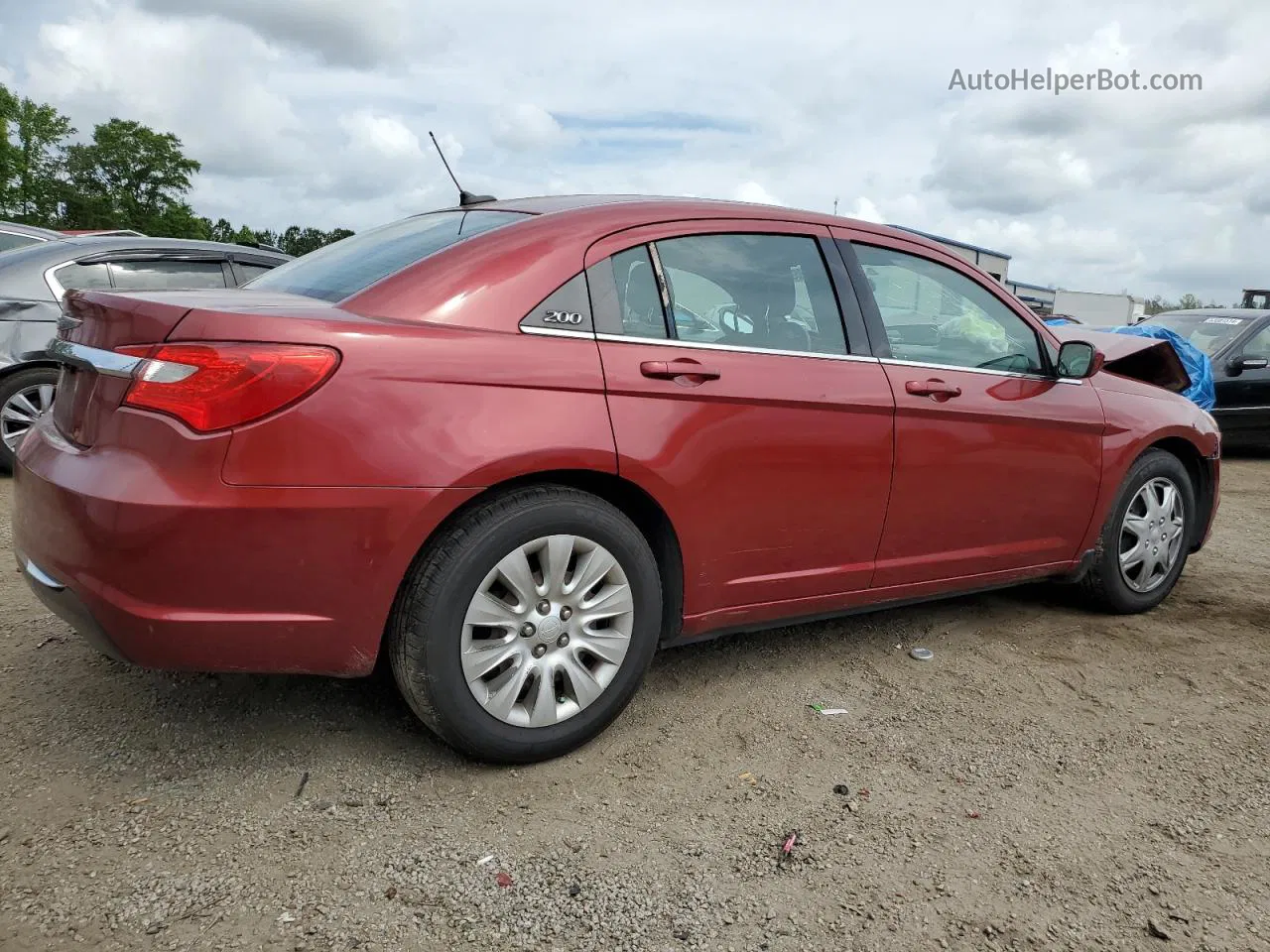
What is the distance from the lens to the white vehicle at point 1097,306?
121 feet

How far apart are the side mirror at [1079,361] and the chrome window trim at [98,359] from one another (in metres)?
3.27

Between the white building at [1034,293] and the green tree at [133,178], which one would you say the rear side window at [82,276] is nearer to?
the white building at [1034,293]

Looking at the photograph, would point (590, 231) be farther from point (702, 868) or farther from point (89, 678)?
point (89, 678)

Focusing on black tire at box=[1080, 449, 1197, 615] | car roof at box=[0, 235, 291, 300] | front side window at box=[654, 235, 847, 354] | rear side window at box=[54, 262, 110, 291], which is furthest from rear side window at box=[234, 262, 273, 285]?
black tire at box=[1080, 449, 1197, 615]

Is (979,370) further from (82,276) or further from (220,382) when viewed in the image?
(82,276)

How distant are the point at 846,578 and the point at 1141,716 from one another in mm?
1056

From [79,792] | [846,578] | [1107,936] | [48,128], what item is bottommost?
[1107,936]

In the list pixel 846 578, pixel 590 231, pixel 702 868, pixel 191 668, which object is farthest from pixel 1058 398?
pixel 191 668

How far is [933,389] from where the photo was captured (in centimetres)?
353

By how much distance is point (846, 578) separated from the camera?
3.47 m

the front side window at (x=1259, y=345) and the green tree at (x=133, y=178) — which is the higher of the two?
the green tree at (x=133, y=178)

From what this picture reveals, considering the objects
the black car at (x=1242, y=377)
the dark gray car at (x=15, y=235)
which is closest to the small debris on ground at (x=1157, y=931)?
the black car at (x=1242, y=377)

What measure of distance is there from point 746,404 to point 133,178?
72.9 m

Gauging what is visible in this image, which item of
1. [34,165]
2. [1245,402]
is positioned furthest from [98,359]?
[34,165]
